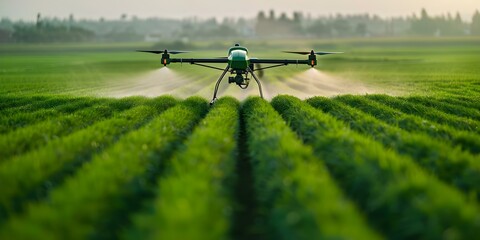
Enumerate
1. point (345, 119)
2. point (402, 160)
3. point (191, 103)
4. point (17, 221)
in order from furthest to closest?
point (191, 103), point (345, 119), point (402, 160), point (17, 221)

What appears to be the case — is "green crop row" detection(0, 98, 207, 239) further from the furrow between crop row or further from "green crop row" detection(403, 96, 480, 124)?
the furrow between crop row

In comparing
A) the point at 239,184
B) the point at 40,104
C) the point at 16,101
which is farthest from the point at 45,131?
the point at 16,101

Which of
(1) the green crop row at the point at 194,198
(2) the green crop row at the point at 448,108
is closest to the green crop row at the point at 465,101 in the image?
(2) the green crop row at the point at 448,108

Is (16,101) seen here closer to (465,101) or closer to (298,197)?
(298,197)

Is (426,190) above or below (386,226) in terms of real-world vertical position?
above

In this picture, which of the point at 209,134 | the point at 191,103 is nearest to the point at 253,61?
the point at 191,103

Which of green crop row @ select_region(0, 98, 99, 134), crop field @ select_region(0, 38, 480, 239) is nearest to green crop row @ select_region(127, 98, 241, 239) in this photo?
crop field @ select_region(0, 38, 480, 239)

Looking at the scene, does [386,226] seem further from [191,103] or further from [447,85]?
→ [447,85]
